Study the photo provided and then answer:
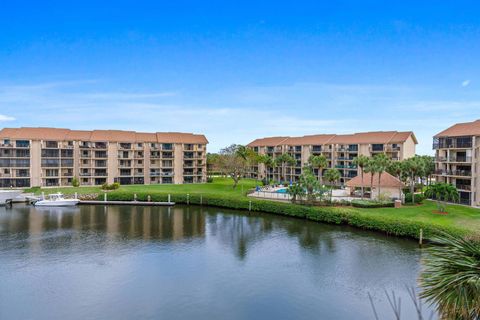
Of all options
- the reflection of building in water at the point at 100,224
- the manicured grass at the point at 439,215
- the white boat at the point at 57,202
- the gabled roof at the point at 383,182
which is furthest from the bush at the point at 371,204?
the white boat at the point at 57,202

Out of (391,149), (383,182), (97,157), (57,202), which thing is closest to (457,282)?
(383,182)

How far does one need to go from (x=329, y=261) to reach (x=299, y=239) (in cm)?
962

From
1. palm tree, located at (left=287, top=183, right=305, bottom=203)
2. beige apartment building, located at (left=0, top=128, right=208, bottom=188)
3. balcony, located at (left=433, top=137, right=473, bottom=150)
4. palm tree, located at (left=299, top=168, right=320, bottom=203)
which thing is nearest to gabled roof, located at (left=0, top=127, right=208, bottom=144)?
beige apartment building, located at (left=0, top=128, right=208, bottom=188)

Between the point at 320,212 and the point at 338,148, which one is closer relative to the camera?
the point at 320,212

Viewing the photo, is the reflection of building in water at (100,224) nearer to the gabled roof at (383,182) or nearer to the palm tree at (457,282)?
the gabled roof at (383,182)

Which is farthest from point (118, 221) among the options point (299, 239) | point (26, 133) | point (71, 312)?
point (26, 133)

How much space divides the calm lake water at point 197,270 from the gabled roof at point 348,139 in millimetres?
41558

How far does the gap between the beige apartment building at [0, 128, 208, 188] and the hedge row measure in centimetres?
1929

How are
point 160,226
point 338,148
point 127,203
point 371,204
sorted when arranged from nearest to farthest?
point 160,226 → point 371,204 → point 127,203 → point 338,148

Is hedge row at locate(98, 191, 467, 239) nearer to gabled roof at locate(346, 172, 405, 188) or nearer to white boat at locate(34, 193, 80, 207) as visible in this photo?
white boat at locate(34, 193, 80, 207)

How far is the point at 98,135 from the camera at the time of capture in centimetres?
9506

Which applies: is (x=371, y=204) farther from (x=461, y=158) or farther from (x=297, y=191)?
(x=461, y=158)

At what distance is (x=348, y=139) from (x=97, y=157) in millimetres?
64451

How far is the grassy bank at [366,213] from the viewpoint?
44812 mm
